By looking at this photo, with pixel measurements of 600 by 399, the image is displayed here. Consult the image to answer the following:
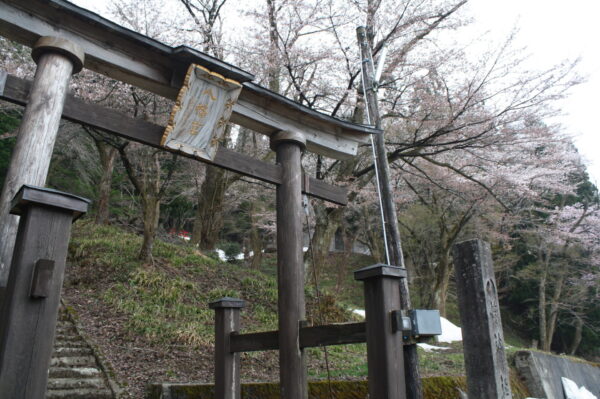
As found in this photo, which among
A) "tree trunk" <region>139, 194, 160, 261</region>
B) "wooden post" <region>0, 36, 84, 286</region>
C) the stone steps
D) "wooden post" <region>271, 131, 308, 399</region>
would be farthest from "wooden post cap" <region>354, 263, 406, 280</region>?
"tree trunk" <region>139, 194, 160, 261</region>

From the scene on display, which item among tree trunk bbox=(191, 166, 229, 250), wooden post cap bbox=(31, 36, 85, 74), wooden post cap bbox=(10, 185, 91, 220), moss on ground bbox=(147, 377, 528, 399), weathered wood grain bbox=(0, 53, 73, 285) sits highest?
tree trunk bbox=(191, 166, 229, 250)

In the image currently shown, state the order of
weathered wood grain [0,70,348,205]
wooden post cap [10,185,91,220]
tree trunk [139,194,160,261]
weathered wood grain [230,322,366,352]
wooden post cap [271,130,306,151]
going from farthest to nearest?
tree trunk [139,194,160,261]
wooden post cap [271,130,306,151]
weathered wood grain [0,70,348,205]
weathered wood grain [230,322,366,352]
wooden post cap [10,185,91,220]

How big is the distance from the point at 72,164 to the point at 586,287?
21045mm

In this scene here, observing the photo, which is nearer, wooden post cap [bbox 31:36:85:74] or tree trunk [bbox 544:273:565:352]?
wooden post cap [bbox 31:36:85:74]

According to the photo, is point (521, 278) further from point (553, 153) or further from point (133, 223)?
point (133, 223)

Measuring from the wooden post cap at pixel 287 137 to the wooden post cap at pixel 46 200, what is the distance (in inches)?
95.4

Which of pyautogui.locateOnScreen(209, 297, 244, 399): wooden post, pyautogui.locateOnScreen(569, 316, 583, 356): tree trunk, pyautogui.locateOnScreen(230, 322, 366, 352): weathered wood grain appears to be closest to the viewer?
pyautogui.locateOnScreen(230, 322, 366, 352): weathered wood grain

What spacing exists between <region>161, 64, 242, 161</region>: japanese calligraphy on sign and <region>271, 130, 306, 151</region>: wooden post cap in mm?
659

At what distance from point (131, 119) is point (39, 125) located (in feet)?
2.33

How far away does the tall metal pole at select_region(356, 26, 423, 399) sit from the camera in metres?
4.99

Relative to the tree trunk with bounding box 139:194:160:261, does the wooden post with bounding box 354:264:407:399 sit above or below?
below

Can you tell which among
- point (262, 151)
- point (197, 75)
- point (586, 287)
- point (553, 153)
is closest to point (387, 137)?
point (262, 151)

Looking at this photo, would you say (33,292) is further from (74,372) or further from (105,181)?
(105,181)

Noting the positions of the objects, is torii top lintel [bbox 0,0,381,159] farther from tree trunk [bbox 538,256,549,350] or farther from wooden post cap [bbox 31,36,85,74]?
tree trunk [bbox 538,256,549,350]
